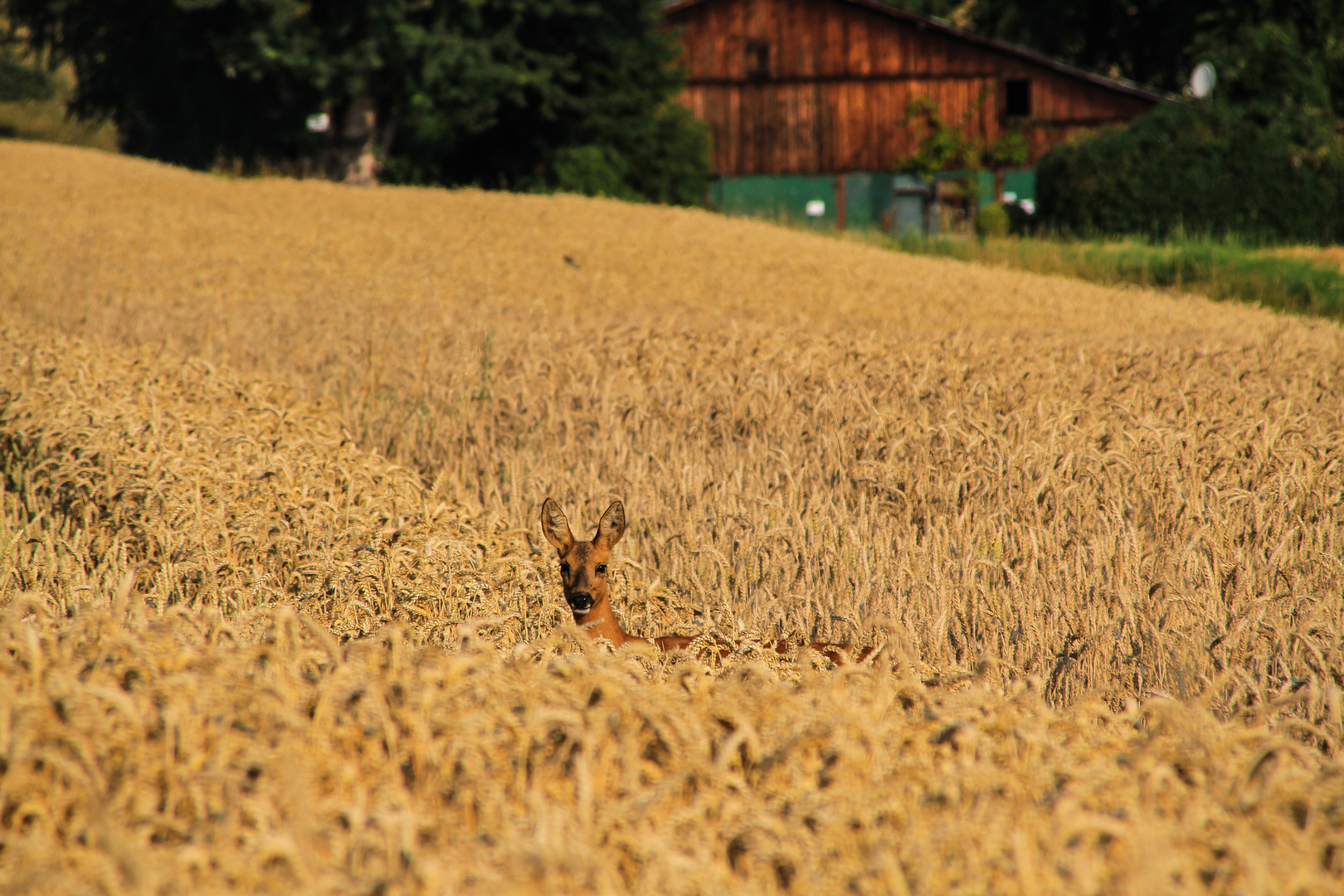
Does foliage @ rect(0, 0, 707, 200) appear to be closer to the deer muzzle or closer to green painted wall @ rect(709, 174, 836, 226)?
green painted wall @ rect(709, 174, 836, 226)

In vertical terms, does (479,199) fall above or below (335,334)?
above

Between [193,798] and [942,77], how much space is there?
1607 inches

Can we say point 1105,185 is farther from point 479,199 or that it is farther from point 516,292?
point 516,292

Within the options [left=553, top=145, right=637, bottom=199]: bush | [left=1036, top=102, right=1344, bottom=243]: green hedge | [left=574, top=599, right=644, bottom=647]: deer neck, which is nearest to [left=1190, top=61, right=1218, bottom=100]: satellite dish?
[left=1036, top=102, right=1344, bottom=243]: green hedge

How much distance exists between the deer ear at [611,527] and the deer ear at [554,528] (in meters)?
0.12

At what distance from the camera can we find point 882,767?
191cm

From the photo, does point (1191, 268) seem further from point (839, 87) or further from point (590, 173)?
point (839, 87)

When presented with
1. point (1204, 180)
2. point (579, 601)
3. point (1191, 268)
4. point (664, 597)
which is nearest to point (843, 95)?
point (1204, 180)

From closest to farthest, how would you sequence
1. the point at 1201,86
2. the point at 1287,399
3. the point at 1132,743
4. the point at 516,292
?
the point at 1132,743
the point at 1287,399
the point at 516,292
the point at 1201,86

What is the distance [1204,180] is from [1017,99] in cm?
1342

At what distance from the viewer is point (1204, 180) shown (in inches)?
1099

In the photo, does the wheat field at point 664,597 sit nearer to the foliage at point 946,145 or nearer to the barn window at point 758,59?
the foliage at point 946,145

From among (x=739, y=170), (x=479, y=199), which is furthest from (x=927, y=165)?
(x=479, y=199)

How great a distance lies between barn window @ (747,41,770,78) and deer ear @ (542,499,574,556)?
36.2m
